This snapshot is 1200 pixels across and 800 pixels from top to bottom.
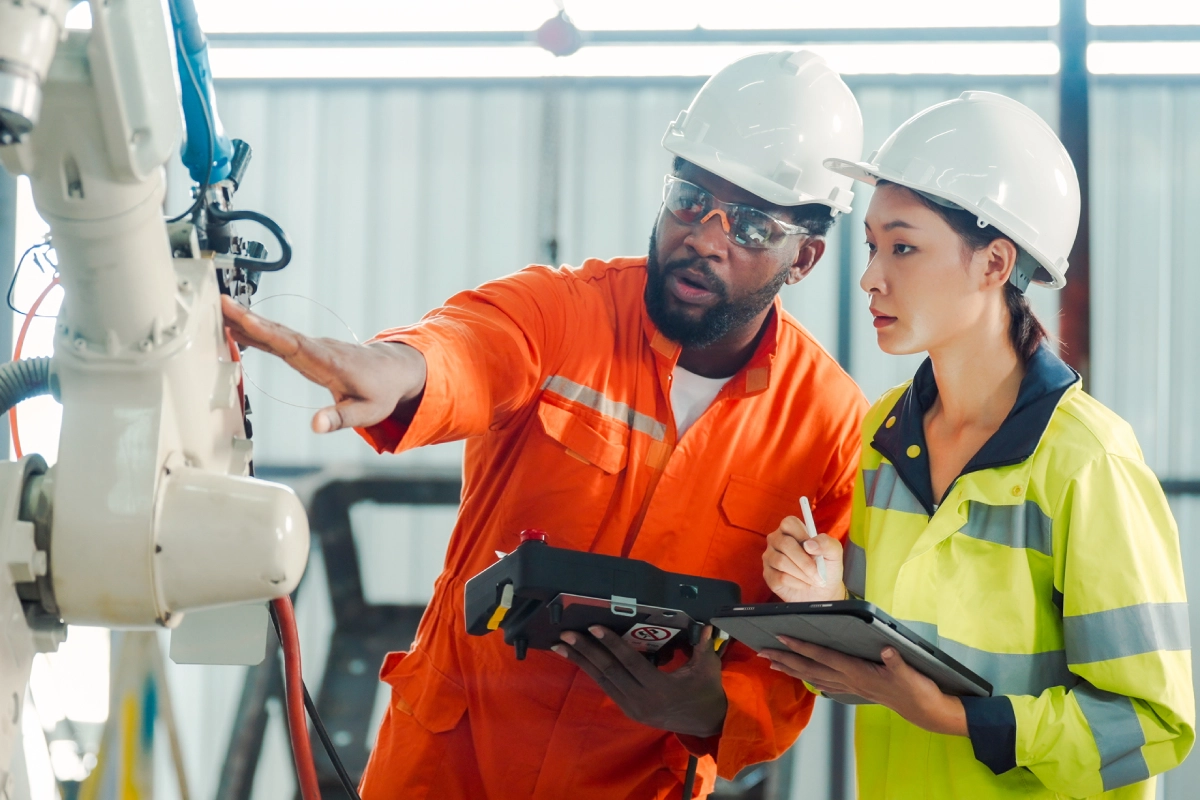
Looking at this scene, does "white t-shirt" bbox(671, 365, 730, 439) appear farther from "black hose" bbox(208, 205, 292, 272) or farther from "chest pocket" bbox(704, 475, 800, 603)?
"black hose" bbox(208, 205, 292, 272)

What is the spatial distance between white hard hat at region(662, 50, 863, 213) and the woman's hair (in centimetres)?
33

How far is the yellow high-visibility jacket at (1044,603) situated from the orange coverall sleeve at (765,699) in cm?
18

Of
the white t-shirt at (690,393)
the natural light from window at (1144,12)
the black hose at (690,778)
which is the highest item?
the natural light from window at (1144,12)

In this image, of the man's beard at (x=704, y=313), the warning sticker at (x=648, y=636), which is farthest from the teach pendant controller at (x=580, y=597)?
the man's beard at (x=704, y=313)

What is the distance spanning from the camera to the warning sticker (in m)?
1.41

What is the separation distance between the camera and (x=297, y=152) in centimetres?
414

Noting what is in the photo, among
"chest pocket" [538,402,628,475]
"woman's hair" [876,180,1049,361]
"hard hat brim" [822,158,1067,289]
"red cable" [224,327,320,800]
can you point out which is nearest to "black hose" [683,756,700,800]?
"chest pocket" [538,402,628,475]

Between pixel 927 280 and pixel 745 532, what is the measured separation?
1.71 feet

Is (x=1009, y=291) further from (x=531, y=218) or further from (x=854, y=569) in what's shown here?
(x=531, y=218)

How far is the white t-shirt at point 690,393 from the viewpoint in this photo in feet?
5.77

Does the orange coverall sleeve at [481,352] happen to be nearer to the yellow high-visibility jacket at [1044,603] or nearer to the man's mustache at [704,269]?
the man's mustache at [704,269]

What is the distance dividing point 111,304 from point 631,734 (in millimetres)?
1164

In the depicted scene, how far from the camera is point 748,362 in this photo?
176 cm

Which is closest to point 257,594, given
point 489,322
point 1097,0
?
point 489,322
